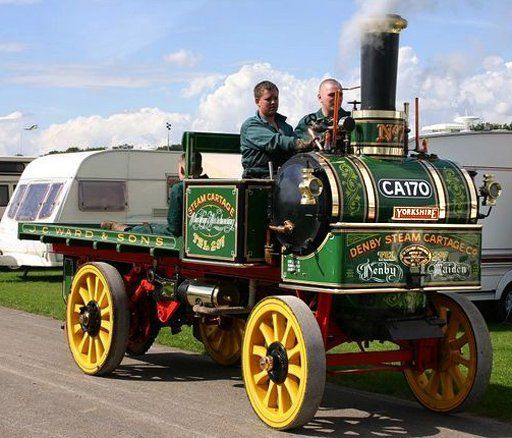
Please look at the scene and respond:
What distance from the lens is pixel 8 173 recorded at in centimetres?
2308

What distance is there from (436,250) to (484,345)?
2.71ft

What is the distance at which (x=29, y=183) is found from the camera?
19578mm

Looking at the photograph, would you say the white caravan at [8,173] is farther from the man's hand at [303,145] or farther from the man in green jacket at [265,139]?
the man's hand at [303,145]

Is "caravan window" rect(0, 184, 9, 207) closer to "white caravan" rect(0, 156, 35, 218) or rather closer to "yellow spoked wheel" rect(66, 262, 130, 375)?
"white caravan" rect(0, 156, 35, 218)

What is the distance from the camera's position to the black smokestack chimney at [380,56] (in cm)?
671

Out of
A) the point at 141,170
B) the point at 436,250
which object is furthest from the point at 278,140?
the point at 141,170

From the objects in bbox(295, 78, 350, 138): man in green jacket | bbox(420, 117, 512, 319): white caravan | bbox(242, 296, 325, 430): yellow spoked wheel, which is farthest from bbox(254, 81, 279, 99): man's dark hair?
bbox(420, 117, 512, 319): white caravan

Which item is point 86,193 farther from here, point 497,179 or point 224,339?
point 224,339

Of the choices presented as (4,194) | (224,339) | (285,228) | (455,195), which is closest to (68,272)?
(224,339)

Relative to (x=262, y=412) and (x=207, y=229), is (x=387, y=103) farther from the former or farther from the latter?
(x=262, y=412)

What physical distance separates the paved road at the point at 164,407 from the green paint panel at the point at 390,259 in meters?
1.03

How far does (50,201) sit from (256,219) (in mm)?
11883

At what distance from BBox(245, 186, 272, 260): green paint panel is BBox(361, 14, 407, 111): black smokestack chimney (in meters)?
1.05

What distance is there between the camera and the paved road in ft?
21.8
